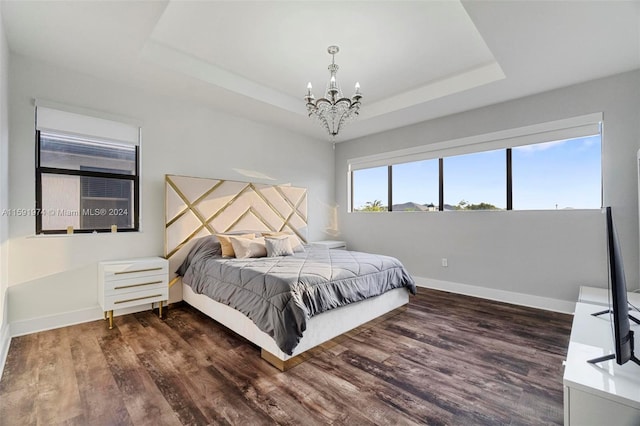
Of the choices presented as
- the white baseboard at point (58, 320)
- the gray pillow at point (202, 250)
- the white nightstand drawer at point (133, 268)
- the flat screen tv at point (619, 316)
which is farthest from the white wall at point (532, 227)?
the white baseboard at point (58, 320)

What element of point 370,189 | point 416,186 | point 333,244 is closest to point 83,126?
point 333,244

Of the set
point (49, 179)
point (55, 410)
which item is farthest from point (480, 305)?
point (49, 179)

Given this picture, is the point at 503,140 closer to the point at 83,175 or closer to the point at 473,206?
the point at 473,206

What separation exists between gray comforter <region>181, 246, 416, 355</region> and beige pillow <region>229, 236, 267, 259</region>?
7.0 inches

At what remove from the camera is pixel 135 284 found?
10.1 feet

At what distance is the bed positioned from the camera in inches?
88.8

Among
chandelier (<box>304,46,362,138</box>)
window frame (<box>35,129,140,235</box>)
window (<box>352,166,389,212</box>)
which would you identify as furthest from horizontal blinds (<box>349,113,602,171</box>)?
window frame (<box>35,129,140,235</box>)

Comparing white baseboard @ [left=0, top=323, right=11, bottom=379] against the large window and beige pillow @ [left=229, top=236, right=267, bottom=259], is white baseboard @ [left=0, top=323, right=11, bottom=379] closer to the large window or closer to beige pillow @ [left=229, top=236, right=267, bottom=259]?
beige pillow @ [left=229, top=236, right=267, bottom=259]

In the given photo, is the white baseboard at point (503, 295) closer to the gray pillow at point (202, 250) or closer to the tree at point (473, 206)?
the tree at point (473, 206)

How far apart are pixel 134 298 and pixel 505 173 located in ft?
16.1

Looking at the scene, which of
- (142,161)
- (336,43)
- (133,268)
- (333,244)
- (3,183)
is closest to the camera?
(3,183)

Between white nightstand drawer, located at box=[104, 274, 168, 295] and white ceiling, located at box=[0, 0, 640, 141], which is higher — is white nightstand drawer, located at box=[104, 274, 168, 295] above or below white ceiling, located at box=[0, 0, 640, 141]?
below

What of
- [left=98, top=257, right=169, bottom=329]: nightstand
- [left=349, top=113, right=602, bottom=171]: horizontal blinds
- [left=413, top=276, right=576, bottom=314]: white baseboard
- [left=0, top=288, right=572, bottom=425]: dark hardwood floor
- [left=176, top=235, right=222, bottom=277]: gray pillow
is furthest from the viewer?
[left=176, top=235, right=222, bottom=277]: gray pillow

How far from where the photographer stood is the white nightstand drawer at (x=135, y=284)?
2.93 m
